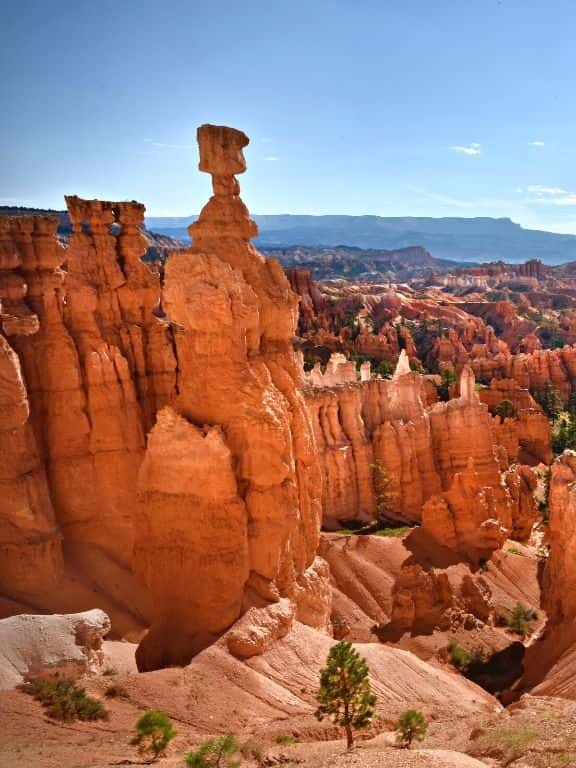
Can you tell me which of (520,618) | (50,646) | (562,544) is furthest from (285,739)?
(520,618)

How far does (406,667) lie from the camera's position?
16094 mm

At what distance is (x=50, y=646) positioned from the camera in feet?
36.8

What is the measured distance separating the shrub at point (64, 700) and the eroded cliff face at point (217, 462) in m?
3.00

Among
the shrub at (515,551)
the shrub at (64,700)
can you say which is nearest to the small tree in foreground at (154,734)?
the shrub at (64,700)

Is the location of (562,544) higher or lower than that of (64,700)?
lower

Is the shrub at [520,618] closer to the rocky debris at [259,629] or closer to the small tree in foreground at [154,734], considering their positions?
the rocky debris at [259,629]

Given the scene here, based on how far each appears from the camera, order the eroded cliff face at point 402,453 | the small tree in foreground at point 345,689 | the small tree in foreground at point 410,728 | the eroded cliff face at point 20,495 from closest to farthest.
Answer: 1. the small tree in foreground at point 410,728
2. the small tree in foreground at point 345,689
3. the eroded cliff face at point 20,495
4. the eroded cliff face at point 402,453

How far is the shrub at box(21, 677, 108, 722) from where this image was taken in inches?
401

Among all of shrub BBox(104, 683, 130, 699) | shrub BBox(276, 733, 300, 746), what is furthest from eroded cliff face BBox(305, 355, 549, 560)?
shrub BBox(104, 683, 130, 699)

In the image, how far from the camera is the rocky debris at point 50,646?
10766 millimetres

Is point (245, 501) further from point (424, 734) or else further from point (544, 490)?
point (544, 490)

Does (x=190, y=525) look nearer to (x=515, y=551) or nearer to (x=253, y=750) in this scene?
(x=253, y=750)

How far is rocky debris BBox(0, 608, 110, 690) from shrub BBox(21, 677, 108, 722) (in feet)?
0.89

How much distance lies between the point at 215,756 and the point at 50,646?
360 cm
